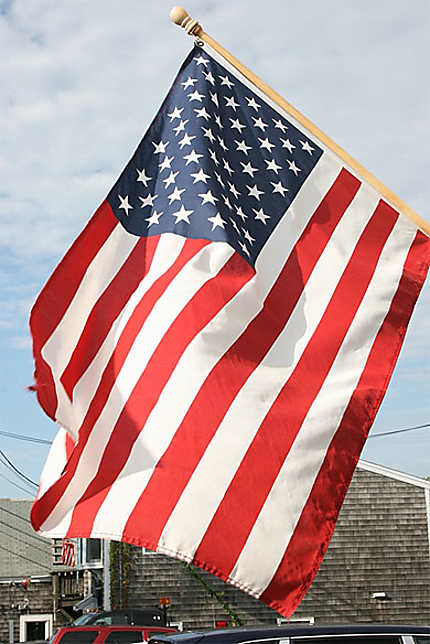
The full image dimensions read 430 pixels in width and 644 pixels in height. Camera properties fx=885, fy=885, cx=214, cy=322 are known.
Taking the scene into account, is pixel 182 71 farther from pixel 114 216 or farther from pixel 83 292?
pixel 83 292

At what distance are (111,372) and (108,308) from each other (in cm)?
48

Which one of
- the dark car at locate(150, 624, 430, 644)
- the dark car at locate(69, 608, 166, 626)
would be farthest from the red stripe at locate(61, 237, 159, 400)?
the dark car at locate(69, 608, 166, 626)

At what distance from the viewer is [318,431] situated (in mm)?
5559

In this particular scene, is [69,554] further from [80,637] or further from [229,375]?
[229,375]

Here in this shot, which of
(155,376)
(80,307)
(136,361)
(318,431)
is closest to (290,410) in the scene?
(318,431)

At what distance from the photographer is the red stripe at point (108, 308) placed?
5836 mm

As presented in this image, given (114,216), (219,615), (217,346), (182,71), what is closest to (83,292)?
(114,216)

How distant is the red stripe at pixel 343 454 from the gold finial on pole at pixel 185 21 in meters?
2.23

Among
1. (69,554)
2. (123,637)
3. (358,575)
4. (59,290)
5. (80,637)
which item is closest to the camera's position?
(59,290)

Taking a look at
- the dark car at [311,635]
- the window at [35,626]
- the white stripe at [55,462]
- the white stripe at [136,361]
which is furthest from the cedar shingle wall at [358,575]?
the white stripe at [136,361]

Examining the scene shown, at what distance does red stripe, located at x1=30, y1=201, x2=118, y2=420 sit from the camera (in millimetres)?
5742

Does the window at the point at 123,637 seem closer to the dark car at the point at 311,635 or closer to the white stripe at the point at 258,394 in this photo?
the dark car at the point at 311,635

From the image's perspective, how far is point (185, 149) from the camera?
250 inches

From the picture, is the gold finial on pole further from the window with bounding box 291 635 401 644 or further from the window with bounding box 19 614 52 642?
the window with bounding box 19 614 52 642
